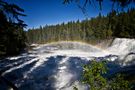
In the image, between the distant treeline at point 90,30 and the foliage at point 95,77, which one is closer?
the foliage at point 95,77

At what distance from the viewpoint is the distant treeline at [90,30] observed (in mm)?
90312

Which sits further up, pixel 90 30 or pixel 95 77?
pixel 90 30

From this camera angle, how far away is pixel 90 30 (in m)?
124

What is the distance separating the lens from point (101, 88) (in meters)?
5.51

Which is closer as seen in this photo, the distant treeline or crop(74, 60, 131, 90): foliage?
crop(74, 60, 131, 90): foliage

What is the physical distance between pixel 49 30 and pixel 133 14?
84.7 metres

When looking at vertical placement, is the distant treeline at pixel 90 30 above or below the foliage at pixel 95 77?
above

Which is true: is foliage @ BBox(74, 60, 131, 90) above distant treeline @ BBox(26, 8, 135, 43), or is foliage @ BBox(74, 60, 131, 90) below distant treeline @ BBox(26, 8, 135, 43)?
below

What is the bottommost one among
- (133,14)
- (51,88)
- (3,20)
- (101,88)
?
(51,88)

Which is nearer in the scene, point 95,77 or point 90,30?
point 95,77

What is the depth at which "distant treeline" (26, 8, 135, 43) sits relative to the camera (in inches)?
3556

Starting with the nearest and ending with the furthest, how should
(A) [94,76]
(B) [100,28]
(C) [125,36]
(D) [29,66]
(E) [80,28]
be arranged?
(A) [94,76] → (D) [29,66] → (C) [125,36] → (B) [100,28] → (E) [80,28]

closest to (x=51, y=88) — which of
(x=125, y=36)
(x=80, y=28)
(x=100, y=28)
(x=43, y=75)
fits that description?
(x=43, y=75)

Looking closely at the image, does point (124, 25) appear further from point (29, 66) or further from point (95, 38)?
point (29, 66)
